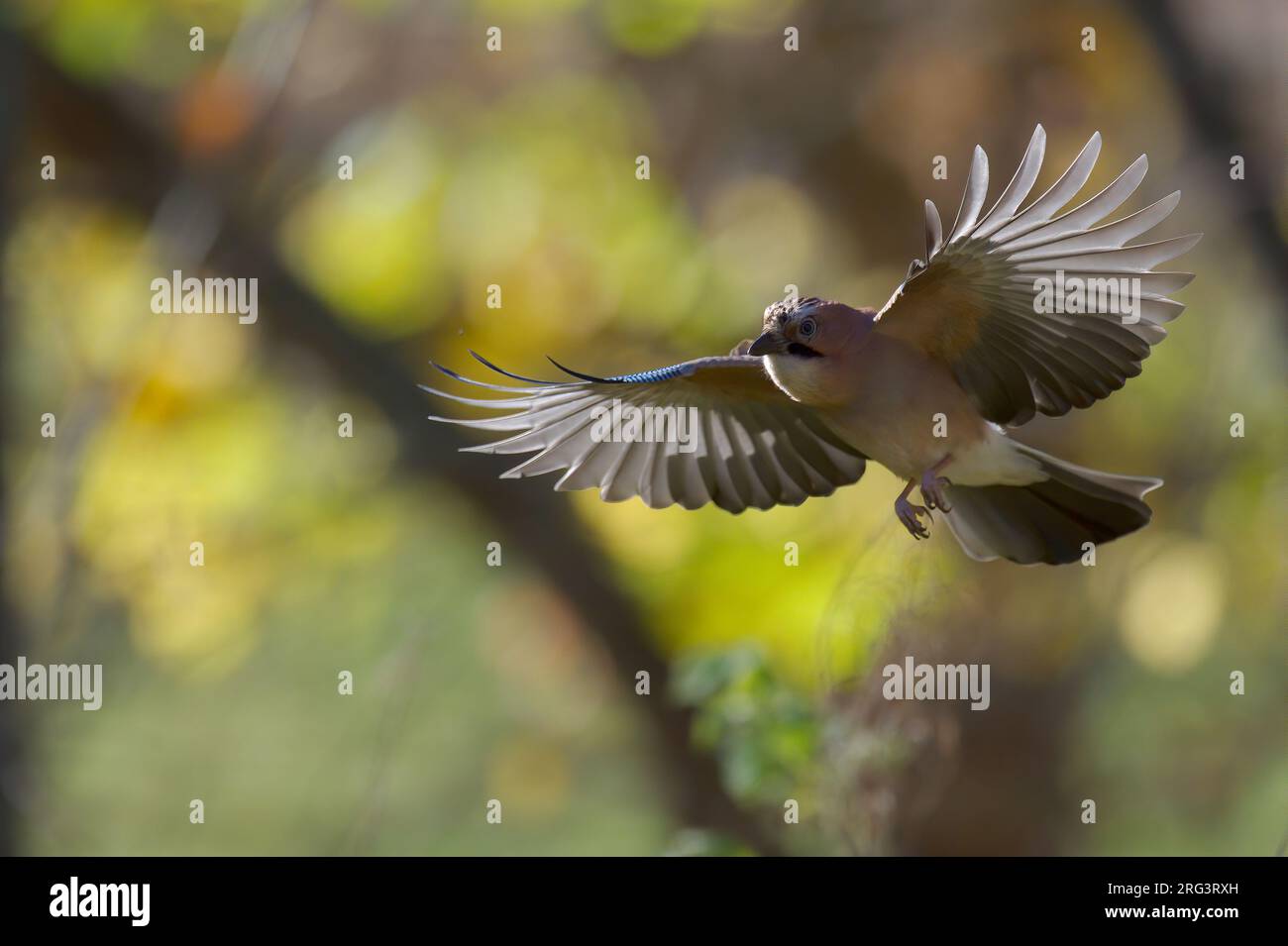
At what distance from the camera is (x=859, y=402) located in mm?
3039

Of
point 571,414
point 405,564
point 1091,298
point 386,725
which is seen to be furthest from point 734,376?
point 405,564

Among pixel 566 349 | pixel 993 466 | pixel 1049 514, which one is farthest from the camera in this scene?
pixel 566 349

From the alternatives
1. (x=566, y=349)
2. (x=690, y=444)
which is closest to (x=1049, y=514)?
(x=690, y=444)

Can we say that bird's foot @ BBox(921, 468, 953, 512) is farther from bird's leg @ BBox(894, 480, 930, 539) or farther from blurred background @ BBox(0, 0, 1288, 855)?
blurred background @ BBox(0, 0, 1288, 855)

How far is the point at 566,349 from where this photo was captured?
301 inches

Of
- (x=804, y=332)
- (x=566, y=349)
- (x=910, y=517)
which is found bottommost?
(x=910, y=517)

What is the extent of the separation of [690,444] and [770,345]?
28.3 inches

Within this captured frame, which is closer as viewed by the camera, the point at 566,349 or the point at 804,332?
the point at 804,332

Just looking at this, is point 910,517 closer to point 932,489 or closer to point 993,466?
point 932,489

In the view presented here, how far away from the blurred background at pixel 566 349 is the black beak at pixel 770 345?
349 centimetres

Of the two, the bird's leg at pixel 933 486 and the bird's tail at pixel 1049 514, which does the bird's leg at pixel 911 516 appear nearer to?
the bird's leg at pixel 933 486

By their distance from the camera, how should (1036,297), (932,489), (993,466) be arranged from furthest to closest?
(993,466)
(932,489)
(1036,297)

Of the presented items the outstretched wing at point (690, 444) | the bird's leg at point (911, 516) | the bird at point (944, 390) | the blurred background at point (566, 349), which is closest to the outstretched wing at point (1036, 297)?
the bird at point (944, 390)

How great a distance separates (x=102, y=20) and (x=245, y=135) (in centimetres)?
110
